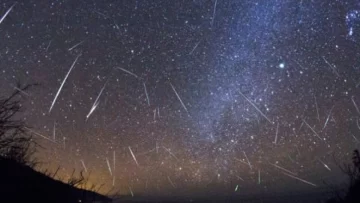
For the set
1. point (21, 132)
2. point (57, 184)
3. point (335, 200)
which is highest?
point (335, 200)

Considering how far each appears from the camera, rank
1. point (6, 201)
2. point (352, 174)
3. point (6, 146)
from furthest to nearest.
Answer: point (352, 174)
point (6, 201)
point (6, 146)

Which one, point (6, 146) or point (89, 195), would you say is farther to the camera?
point (89, 195)

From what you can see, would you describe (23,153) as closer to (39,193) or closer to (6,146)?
(39,193)

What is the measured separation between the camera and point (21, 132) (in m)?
6.27

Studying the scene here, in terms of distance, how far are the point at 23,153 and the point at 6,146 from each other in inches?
79.6

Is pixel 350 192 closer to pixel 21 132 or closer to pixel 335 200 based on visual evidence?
pixel 335 200

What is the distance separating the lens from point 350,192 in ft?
47.7

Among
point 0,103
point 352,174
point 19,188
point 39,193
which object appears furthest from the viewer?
point 352,174

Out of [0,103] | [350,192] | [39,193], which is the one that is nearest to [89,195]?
[39,193]

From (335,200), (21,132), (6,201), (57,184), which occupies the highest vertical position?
(335,200)

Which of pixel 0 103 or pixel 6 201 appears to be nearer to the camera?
pixel 0 103

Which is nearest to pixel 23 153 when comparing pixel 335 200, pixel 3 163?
pixel 3 163

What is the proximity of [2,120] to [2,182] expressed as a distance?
1955mm

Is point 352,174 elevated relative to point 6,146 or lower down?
elevated
